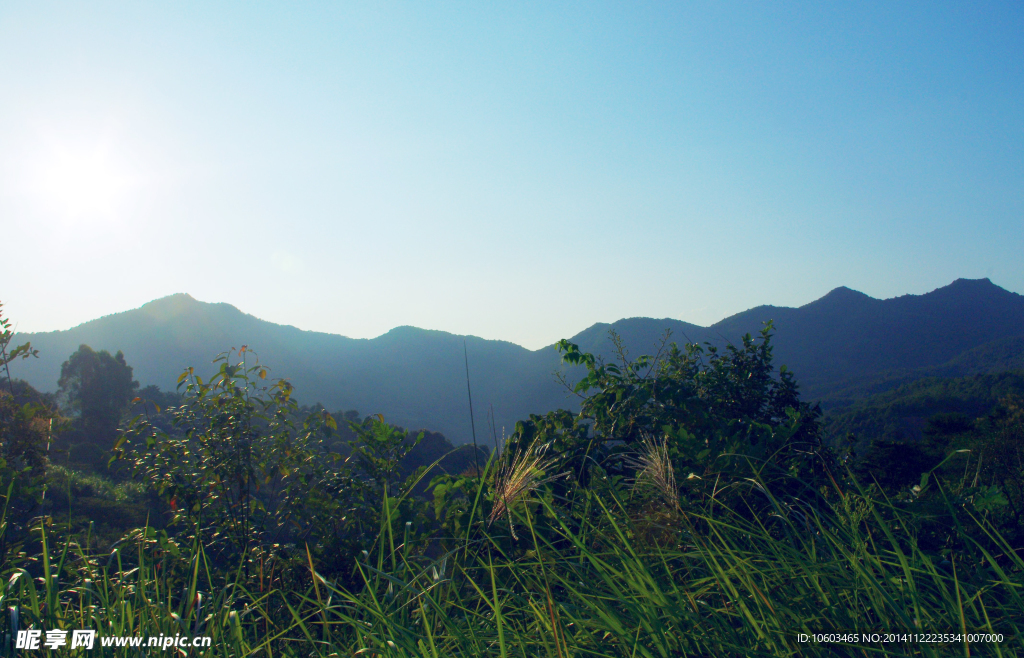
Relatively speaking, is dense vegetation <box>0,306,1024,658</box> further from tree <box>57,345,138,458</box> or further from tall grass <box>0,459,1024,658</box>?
tree <box>57,345,138,458</box>

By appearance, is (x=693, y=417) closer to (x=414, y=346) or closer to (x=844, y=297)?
(x=414, y=346)

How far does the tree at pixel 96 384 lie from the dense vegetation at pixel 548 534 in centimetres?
3359

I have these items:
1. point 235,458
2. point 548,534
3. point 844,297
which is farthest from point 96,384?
point 844,297

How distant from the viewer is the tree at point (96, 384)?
31062 millimetres

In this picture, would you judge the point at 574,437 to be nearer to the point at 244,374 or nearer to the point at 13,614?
the point at 244,374

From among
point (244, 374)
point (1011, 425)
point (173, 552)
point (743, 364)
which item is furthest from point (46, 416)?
point (1011, 425)

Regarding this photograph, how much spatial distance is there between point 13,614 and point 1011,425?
14.3 meters

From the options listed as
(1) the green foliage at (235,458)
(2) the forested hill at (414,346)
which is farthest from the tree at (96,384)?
(1) the green foliage at (235,458)

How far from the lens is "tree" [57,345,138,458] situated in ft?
102

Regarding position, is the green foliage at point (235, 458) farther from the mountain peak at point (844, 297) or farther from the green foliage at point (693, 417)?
the mountain peak at point (844, 297)

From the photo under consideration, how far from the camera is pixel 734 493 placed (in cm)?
253

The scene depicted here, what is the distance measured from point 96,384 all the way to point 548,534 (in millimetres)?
40068

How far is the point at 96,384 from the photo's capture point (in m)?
33.1

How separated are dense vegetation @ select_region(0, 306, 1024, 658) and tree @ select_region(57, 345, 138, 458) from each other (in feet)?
110
